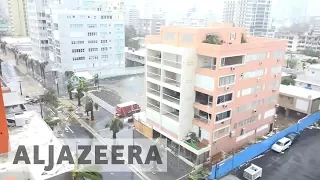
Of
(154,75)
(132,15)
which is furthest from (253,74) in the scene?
(132,15)

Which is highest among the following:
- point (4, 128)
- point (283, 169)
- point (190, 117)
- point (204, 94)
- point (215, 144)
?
point (4, 128)

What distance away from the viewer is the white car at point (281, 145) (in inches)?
800

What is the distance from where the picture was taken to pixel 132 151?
19.4 meters

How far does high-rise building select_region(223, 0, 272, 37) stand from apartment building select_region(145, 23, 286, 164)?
A: 73.9 metres

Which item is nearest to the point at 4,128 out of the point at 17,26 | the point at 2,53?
the point at 2,53

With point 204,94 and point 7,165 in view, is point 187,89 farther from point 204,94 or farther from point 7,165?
point 7,165

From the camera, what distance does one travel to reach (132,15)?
117688mm

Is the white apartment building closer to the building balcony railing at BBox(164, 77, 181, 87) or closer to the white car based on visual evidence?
the building balcony railing at BBox(164, 77, 181, 87)

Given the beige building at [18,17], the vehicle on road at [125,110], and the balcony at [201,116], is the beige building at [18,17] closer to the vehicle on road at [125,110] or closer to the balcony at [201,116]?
the vehicle on road at [125,110]

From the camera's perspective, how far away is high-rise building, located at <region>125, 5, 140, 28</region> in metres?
111

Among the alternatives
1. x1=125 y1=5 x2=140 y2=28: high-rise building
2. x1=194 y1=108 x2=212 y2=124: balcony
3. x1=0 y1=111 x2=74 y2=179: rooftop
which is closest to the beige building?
x1=125 y1=5 x2=140 y2=28: high-rise building

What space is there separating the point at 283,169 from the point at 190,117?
7.26m

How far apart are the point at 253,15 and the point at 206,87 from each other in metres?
82.4

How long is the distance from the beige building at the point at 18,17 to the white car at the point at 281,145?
74.3 m
